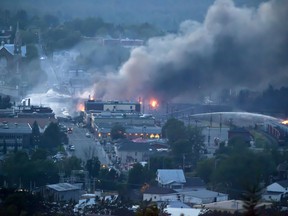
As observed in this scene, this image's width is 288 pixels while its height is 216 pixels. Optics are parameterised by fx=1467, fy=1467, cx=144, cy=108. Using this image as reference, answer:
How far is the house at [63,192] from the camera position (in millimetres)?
15947

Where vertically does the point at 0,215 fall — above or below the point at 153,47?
below

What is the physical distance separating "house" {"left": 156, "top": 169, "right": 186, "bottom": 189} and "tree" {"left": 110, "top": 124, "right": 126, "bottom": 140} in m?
4.66

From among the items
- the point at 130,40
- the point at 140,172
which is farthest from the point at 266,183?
the point at 130,40

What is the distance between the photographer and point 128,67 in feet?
94.5

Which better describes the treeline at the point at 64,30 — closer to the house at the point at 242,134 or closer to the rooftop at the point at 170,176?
the house at the point at 242,134

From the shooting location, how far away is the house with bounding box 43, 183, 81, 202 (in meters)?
15.9

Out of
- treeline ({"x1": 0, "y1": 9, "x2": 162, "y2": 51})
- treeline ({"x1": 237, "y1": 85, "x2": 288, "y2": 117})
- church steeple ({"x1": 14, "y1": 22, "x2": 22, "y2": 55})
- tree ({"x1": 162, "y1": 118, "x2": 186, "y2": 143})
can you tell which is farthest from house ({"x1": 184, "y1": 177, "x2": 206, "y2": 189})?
treeline ({"x1": 0, "y1": 9, "x2": 162, "y2": 51})

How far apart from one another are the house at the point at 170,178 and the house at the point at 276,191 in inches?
42.5

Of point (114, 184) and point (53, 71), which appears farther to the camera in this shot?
point (53, 71)

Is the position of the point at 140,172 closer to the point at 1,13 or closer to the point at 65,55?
the point at 65,55

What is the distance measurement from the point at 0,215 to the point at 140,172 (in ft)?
16.1

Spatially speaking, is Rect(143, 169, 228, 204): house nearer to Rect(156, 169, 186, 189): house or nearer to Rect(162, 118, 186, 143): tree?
Rect(156, 169, 186, 189): house

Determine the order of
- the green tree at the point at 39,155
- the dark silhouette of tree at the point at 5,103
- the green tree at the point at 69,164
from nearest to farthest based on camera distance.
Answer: the green tree at the point at 69,164 → the green tree at the point at 39,155 → the dark silhouette of tree at the point at 5,103

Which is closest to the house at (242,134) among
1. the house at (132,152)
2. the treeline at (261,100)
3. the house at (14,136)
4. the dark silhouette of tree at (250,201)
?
the house at (132,152)
